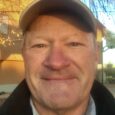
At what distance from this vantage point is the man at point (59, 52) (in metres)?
2.10

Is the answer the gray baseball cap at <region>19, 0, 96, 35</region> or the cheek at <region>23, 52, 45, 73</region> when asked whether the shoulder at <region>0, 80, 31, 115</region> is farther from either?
the gray baseball cap at <region>19, 0, 96, 35</region>

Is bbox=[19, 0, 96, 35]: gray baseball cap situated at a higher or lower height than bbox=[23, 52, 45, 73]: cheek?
higher

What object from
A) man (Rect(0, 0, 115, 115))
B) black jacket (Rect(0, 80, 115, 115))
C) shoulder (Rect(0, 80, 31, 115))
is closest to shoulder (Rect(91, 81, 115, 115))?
black jacket (Rect(0, 80, 115, 115))

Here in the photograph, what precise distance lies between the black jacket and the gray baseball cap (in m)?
0.46

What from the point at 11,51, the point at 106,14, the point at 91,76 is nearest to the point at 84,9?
the point at 91,76

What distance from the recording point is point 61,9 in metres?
2.17

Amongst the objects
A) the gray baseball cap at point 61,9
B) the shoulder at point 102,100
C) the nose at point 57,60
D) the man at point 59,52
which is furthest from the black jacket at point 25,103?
the gray baseball cap at point 61,9

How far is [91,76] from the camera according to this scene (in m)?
2.20

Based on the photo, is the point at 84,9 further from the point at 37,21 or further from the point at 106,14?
the point at 106,14

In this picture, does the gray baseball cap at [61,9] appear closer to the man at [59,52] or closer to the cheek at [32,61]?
the man at [59,52]

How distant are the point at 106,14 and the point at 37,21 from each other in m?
6.42

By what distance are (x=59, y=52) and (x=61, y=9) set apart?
0.75 feet

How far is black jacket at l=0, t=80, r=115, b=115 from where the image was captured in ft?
7.82

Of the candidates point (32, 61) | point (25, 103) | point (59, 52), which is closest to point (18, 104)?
point (25, 103)
